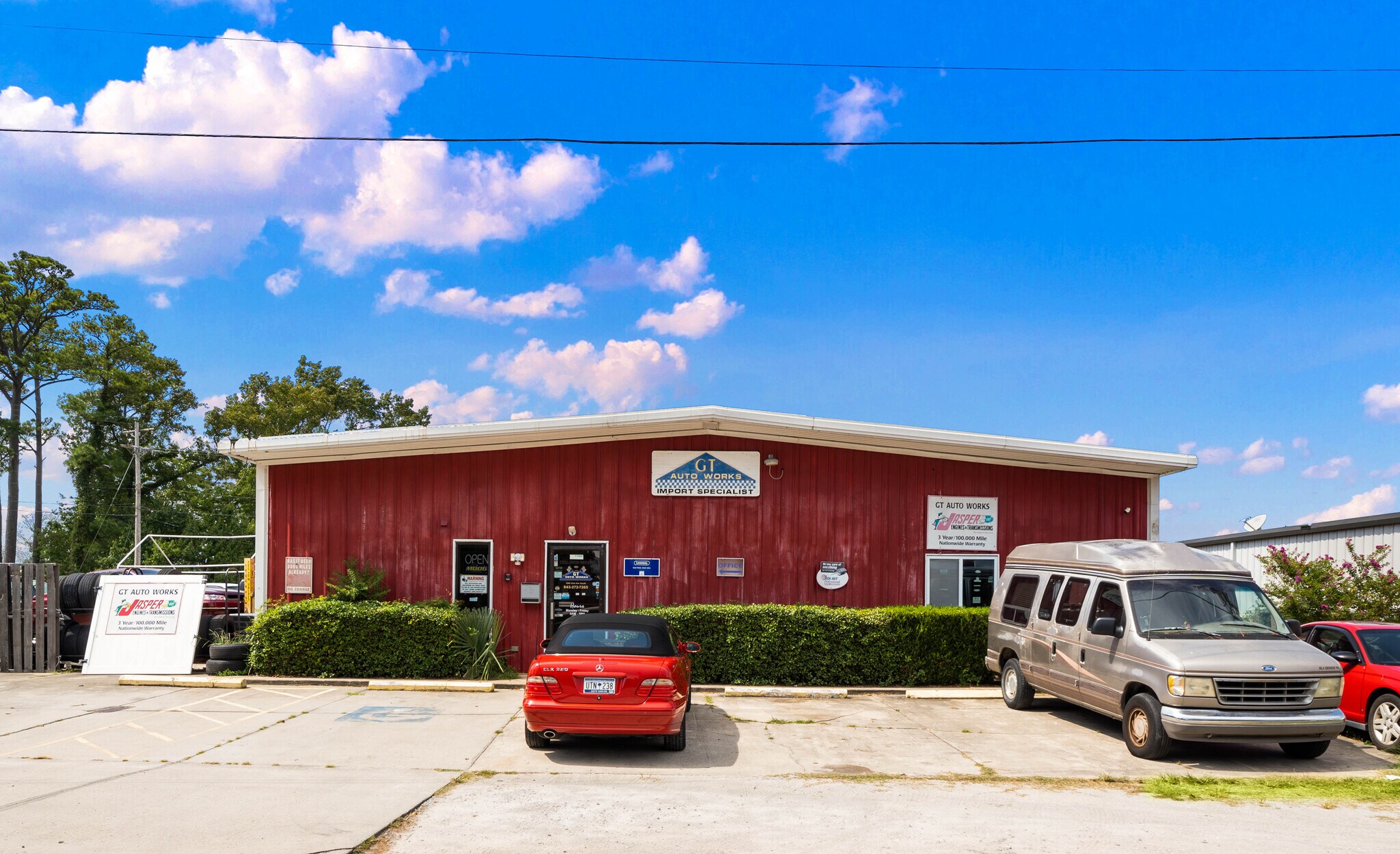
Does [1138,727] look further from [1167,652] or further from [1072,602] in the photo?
[1072,602]

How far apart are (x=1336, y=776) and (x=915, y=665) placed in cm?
651

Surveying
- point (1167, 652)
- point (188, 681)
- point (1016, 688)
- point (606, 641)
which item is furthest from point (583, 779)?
point (188, 681)

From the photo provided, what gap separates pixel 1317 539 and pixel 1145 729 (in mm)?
14482

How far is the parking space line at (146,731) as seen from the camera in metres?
11.3

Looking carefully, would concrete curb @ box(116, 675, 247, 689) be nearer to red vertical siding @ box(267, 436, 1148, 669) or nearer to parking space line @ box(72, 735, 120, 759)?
red vertical siding @ box(267, 436, 1148, 669)

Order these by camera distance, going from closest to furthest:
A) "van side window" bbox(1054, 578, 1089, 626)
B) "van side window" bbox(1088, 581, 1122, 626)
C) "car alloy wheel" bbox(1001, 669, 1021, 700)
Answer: "van side window" bbox(1088, 581, 1122, 626), "van side window" bbox(1054, 578, 1089, 626), "car alloy wheel" bbox(1001, 669, 1021, 700)

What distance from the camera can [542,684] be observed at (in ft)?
34.0

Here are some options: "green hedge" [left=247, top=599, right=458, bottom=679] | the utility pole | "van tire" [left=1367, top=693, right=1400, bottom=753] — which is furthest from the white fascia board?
the utility pole

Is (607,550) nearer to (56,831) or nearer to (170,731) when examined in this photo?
(170,731)

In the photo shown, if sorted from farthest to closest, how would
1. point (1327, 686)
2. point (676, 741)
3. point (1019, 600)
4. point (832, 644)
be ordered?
point (832, 644) < point (1019, 600) < point (676, 741) < point (1327, 686)

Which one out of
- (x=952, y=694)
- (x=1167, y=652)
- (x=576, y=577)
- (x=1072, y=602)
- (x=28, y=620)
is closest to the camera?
(x=1167, y=652)

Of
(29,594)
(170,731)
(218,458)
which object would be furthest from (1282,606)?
(218,458)

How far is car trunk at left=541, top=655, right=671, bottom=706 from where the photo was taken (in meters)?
10.3

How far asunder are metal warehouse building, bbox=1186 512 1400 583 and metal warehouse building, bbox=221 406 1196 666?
17.5 ft
